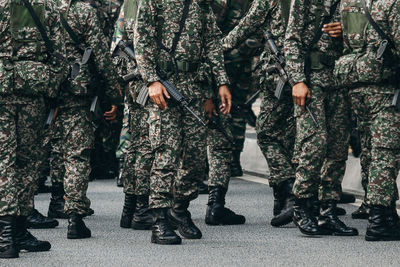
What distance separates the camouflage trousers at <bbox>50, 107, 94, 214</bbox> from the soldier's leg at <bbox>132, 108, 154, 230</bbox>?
40 centimetres

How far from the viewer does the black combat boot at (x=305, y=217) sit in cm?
747

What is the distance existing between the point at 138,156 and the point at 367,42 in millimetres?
1986

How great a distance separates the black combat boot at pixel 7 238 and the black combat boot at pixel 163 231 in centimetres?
108

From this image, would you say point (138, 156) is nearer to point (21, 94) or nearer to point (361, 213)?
point (21, 94)

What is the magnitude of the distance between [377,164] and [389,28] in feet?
3.22

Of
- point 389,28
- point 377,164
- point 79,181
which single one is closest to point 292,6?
point 389,28

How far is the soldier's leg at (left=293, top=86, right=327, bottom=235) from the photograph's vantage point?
7438 millimetres

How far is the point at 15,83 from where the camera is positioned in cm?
654

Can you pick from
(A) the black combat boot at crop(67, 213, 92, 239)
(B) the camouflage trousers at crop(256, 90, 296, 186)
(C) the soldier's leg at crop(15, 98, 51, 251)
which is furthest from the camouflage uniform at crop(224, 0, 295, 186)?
(C) the soldier's leg at crop(15, 98, 51, 251)

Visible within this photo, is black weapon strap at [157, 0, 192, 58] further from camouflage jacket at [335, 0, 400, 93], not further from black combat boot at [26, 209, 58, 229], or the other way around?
black combat boot at [26, 209, 58, 229]

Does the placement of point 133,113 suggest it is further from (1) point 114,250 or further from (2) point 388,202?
(2) point 388,202

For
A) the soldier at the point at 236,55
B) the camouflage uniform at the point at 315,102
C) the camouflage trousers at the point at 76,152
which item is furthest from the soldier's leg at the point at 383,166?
the camouflage trousers at the point at 76,152

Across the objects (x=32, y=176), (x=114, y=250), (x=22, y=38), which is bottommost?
(x=114, y=250)

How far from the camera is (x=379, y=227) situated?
23.7ft
